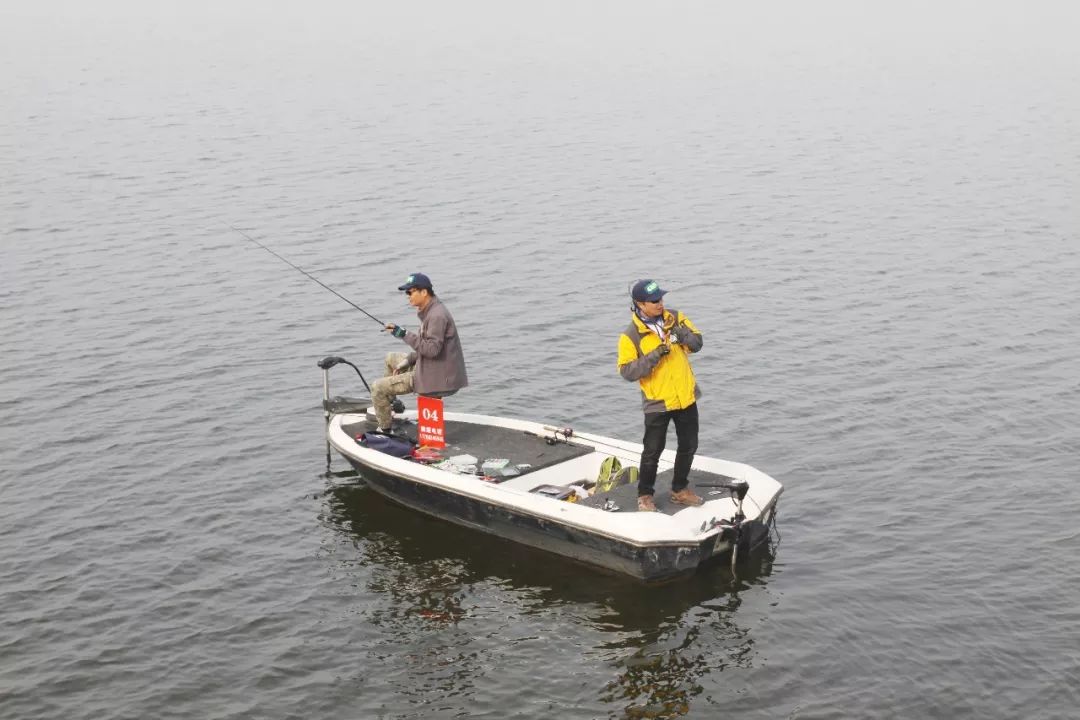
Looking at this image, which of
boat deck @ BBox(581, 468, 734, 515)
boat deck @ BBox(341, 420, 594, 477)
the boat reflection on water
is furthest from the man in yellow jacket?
boat deck @ BBox(341, 420, 594, 477)

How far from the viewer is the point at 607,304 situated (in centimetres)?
2197

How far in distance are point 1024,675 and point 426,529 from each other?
5.87m

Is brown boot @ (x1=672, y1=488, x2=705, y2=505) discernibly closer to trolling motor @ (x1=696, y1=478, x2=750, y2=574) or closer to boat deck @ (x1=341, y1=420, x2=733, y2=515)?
boat deck @ (x1=341, y1=420, x2=733, y2=515)

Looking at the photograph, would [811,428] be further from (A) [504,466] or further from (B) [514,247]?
(B) [514,247]

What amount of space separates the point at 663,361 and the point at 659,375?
137 mm

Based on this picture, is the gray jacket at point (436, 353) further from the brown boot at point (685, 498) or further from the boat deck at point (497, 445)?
the brown boot at point (685, 498)

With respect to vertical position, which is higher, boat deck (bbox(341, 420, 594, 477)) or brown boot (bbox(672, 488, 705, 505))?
boat deck (bbox(341, 420, 594, 477))

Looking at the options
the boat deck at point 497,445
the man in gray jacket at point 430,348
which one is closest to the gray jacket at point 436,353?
the man in gray jacket at point 430,348

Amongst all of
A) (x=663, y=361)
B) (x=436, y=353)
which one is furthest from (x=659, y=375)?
(x=436, y=353)

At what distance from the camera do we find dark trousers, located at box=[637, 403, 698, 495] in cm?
1224

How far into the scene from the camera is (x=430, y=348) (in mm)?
13867

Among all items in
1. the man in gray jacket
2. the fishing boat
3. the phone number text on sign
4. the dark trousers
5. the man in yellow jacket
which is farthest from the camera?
the phone number text on sign

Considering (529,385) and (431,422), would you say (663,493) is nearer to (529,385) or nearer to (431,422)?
(431,422)

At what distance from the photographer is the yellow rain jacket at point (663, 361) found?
11.9 meters
